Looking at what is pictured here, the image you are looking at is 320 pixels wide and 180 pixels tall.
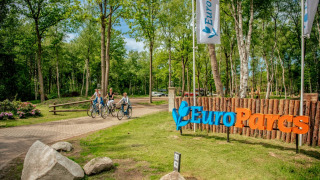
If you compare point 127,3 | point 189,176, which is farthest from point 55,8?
point 189,176

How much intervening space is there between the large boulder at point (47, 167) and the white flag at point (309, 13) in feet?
26.0

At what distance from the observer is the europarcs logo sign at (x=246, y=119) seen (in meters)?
5.64

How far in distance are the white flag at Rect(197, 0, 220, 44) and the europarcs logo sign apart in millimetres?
2903

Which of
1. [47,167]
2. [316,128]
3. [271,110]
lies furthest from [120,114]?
[316,128]

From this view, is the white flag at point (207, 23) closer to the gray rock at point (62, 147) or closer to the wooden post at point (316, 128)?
the wooden post at point (316, 128)

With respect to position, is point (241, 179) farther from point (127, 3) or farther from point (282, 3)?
point (282, 3)

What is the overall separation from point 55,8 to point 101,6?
9.81 m

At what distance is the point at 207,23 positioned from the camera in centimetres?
808

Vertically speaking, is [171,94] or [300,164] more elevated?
[171,94]

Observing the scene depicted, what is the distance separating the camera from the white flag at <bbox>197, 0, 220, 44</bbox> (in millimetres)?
8039

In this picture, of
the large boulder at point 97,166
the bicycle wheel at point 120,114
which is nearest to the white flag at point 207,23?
the large boulder at point 97,166

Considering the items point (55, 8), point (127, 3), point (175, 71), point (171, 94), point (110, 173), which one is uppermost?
point (55, 8)

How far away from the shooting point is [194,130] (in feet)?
27.5

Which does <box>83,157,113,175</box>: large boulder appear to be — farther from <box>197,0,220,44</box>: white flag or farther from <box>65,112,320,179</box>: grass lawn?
<box>197,0,220,44</box>: white flag
